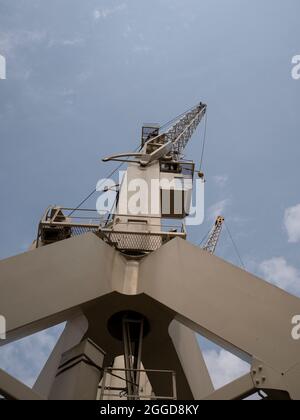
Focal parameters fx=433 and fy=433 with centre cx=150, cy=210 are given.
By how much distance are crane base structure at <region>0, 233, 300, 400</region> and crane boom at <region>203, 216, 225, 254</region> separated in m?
34.2

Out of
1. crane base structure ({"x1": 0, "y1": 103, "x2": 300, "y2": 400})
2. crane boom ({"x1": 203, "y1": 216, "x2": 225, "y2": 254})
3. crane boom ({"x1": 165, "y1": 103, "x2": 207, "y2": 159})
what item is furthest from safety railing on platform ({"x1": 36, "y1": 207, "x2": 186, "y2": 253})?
crane boom ({"x1": 203, "y1": 216, "x2": 225, "y2": 254})

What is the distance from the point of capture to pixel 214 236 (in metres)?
44.7

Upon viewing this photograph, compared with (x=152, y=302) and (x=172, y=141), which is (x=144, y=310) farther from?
(x=172, y=141)

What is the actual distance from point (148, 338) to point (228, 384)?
371 cm

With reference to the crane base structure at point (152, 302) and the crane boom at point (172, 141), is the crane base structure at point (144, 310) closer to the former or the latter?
the crane base structure at point (152, 302)

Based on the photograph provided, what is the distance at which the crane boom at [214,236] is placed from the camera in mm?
43031

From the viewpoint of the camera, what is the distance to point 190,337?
11117mm

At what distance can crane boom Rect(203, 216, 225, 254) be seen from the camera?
43.0m

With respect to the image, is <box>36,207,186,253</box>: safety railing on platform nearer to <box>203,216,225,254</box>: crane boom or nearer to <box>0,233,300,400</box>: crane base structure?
<box>0,233,300,400</box>: crane base structure

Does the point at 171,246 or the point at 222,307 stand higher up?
the point at 171,246

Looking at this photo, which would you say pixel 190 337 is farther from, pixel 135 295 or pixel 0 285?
pixel 0 285

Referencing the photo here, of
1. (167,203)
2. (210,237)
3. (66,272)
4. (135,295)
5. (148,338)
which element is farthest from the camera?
A: (210,237)

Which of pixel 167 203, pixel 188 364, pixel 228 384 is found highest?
pixel 167 203
